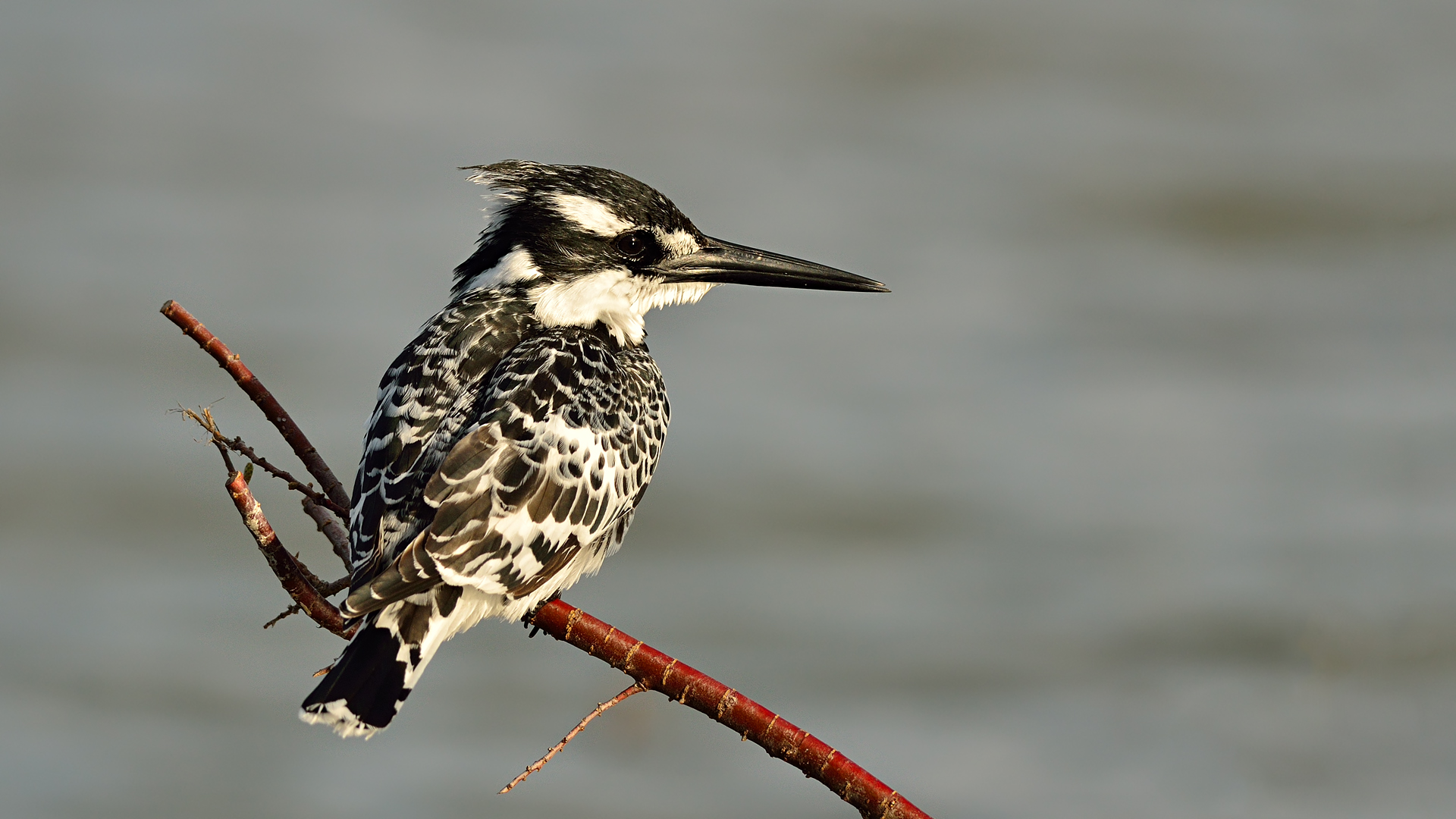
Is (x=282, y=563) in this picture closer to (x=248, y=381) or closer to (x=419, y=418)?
(x=248, y=381)

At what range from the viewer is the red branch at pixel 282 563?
2.78 m

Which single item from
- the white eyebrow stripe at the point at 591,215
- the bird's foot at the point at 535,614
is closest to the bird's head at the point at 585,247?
the white eyebrow stripe at the point at 591,215

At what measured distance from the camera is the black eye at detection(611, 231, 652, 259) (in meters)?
4.66

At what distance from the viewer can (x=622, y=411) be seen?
426cm

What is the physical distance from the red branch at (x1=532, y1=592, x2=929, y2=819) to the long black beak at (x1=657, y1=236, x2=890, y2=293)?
1.63 meters

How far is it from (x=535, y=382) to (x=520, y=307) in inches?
20.1

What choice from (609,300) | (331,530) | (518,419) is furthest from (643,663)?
(609,300)

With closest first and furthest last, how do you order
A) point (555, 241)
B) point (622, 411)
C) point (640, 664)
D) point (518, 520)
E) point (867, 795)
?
point (867, 795), point (640, 664), point (518, 520), point (622, 411), point (555, 241)

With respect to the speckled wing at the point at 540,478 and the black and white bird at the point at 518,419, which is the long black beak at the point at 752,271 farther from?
the speckled wing at the point at 540,478

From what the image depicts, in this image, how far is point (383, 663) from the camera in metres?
3.48

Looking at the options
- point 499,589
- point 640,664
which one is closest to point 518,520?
point 499,589

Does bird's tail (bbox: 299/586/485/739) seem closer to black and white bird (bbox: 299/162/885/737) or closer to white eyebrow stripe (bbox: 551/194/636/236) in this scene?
black and white bird (bbox: 299/162/885/737)


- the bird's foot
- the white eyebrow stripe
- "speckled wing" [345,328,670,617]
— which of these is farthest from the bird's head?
the bird's foot

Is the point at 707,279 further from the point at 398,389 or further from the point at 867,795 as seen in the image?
the point at 867,795
